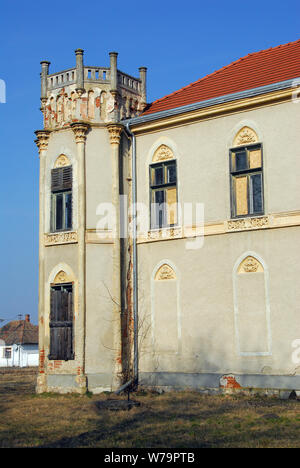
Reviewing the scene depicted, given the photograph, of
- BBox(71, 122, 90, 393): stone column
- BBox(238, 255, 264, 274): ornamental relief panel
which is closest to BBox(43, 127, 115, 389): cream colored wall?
BBox(71, 122, 90, 393): stone column

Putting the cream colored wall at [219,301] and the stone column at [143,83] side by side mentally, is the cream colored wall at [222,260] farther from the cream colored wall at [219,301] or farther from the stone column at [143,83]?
the stone column at [143,83]

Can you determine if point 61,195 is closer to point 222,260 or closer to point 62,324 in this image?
point 62,324

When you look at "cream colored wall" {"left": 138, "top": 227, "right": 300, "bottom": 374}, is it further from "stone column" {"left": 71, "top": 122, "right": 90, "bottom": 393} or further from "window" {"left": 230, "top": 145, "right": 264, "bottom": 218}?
"stone column" {"left": 71, "top": 122, "right": 90, "bottom": 393}

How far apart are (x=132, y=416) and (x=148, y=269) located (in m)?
5.63

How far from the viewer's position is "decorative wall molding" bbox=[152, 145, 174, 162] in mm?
18156

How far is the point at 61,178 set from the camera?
18891 mm

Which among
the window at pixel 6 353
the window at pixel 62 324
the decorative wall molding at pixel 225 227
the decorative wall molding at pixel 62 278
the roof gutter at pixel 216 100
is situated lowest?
the window at pixel 6 353

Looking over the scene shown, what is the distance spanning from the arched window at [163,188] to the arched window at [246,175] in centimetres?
188

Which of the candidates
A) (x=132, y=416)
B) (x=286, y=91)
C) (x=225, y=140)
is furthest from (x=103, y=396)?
(x=286, y=91)

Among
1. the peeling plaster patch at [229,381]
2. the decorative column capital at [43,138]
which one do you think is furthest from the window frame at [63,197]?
the peeling plaster patch at [229,381]

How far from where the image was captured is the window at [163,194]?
Answer: 59.0 ft

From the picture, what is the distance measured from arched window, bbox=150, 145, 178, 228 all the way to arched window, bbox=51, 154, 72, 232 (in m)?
2.46

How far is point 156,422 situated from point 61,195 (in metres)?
8.60
